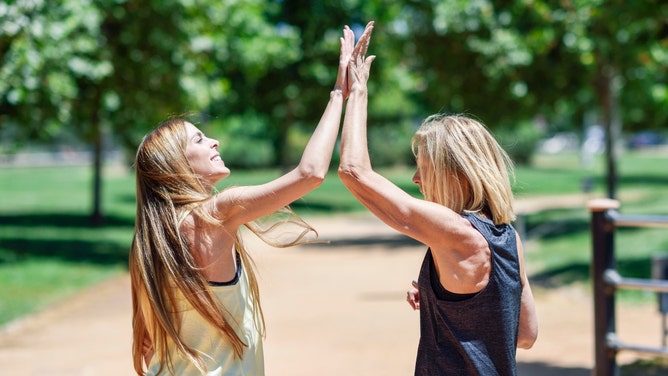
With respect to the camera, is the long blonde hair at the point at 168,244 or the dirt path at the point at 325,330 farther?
the dirt path at the point at 325,330

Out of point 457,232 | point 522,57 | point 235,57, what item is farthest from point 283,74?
point 457,232

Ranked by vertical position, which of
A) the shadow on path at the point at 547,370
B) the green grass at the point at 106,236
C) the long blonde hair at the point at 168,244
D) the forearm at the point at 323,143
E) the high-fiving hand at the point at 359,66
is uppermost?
the high-fiving hand at the point at 359,66

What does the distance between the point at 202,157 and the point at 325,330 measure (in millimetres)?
6433

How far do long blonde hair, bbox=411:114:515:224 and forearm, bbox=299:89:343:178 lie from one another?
261 millimetres

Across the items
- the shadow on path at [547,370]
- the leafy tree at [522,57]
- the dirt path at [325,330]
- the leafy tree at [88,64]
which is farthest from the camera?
the leafy tree at [522,57]

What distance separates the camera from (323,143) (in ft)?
8.50

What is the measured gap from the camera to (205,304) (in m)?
2.68

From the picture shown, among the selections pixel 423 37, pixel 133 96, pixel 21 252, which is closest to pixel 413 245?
pixel 423 37

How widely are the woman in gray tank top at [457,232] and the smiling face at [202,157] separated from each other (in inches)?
18.5

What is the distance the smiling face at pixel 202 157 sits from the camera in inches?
110

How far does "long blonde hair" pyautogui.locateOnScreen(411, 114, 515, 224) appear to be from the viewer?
2566mm

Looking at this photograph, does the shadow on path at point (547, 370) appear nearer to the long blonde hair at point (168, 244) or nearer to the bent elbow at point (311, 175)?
the long blonde hair at point (168, 244)

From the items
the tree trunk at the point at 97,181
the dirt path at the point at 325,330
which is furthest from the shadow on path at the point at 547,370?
the tree trunk at the point at 97,181

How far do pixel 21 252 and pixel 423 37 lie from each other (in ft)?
27.5
